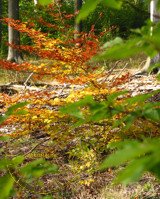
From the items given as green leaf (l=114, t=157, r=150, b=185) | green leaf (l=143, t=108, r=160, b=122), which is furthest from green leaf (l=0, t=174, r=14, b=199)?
green leaf (l=114, t=157, r=150, b=185)

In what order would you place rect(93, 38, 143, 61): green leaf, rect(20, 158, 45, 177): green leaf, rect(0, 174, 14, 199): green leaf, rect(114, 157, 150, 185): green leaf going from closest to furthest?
rect(114, 157, 150, 185): green leaf
rect(93, 38, 143, 61): green leaf
rect(0, 174, 14, 199): green leaf
rect(20, 158, 45, 177): green leaf

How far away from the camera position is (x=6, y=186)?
114 centimetres

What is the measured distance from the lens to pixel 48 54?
4516 mm

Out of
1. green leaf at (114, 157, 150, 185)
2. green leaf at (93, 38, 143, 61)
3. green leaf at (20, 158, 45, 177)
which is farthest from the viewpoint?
green leaf at (20, 158, 45, 177)

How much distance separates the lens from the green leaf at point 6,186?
3.52 ft

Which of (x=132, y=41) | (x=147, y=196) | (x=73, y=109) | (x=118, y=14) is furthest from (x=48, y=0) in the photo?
(x=118, y=14)

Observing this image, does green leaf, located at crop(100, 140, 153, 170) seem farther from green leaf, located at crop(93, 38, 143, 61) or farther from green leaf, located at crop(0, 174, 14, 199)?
green leaf, located at crop(0, 174, 14, 199)

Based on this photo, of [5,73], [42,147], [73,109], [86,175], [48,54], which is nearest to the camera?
[73,109]

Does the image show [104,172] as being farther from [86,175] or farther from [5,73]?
[5,73]

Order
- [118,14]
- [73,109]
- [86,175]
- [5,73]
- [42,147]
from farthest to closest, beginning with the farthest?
[118,14] < [5,73] < [42,147] < [86,175] < [73,109]

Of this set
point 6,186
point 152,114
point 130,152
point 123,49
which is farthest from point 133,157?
point 6,186

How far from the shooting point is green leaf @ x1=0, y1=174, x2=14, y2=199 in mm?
1074

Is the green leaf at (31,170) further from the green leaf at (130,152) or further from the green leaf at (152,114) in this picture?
the green leaf at (130,152)

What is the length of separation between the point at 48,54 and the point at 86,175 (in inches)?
68.4
